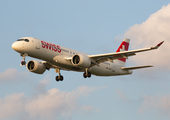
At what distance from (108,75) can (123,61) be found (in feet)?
21.1

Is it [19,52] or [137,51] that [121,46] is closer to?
[137,51]

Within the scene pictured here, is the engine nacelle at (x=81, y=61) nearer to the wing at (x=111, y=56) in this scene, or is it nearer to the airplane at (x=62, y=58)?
the airplane at (x=62, y=58)

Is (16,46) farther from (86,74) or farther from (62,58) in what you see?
(86,74)

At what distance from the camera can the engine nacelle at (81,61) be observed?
48438 mm

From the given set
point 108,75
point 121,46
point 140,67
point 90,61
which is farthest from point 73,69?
point 121,46

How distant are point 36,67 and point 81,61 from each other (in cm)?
796

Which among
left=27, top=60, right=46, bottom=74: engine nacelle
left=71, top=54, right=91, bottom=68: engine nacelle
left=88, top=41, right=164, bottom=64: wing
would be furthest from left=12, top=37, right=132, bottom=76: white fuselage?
left=27, top=60, right=46, bottom=74: engine nacelle

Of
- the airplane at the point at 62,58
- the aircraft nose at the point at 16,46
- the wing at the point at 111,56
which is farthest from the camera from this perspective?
the wing at the point at 111,56

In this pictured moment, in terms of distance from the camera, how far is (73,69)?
51469 mm

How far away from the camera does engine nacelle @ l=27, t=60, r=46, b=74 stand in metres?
52.3

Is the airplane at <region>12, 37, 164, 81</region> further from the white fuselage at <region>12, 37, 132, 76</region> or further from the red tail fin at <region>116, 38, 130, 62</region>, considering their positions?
the red tail fin at <region>116, 38, 130, 62</region>

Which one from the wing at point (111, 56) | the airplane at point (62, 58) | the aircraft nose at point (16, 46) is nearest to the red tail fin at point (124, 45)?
the airplane at point (62, 58)

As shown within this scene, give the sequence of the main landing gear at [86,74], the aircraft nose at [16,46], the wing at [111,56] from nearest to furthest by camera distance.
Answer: the aircraft nose at [16,46], the wing at [111,56], the main landing gear at [86,74]

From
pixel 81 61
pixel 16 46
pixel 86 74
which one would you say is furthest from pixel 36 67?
pixel 81 61
